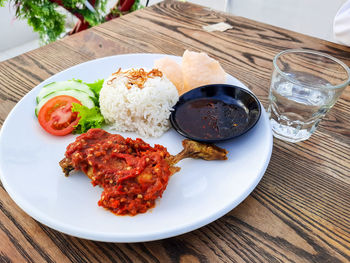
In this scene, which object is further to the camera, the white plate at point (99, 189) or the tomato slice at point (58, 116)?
the tomato slice at point (58, 116)

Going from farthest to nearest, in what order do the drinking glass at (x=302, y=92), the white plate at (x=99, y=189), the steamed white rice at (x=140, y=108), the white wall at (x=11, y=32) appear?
the white wall at (x=11, y=32), the steamed white rice at (x=140, y=108), the drinking glass at (x=302, y=92), the white plate at (x=99, y=189)

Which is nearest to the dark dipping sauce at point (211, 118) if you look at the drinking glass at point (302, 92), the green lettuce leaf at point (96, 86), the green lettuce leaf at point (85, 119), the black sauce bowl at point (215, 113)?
the black sauce bowl at point (215, 113)

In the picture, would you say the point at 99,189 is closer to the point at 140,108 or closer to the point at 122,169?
the point at 122,169

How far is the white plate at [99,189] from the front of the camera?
1260 millimetres

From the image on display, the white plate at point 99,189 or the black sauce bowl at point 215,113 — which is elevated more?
the black sauce bowl at point 215,113

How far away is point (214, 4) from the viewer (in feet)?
19.9

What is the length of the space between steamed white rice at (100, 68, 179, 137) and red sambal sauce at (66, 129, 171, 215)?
34cm

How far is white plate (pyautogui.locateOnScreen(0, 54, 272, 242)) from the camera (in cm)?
126

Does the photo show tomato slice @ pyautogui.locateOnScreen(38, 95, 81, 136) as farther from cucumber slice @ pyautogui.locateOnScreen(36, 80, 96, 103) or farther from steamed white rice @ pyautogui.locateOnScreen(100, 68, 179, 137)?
steamed white rice @ pyautogui.locateOnScreen(100, 68, 179, 137)

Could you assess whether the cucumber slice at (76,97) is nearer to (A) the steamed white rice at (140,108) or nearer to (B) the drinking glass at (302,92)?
(A) the steamed white rice at (140,108)

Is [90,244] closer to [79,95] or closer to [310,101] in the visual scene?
[79,95]

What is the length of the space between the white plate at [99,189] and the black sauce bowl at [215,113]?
0.08 metres

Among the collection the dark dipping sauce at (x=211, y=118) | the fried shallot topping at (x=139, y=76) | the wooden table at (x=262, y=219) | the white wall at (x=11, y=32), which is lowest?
the white wall at (x=11, y=32)

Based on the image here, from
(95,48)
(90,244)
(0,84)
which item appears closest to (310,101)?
(90,244)
